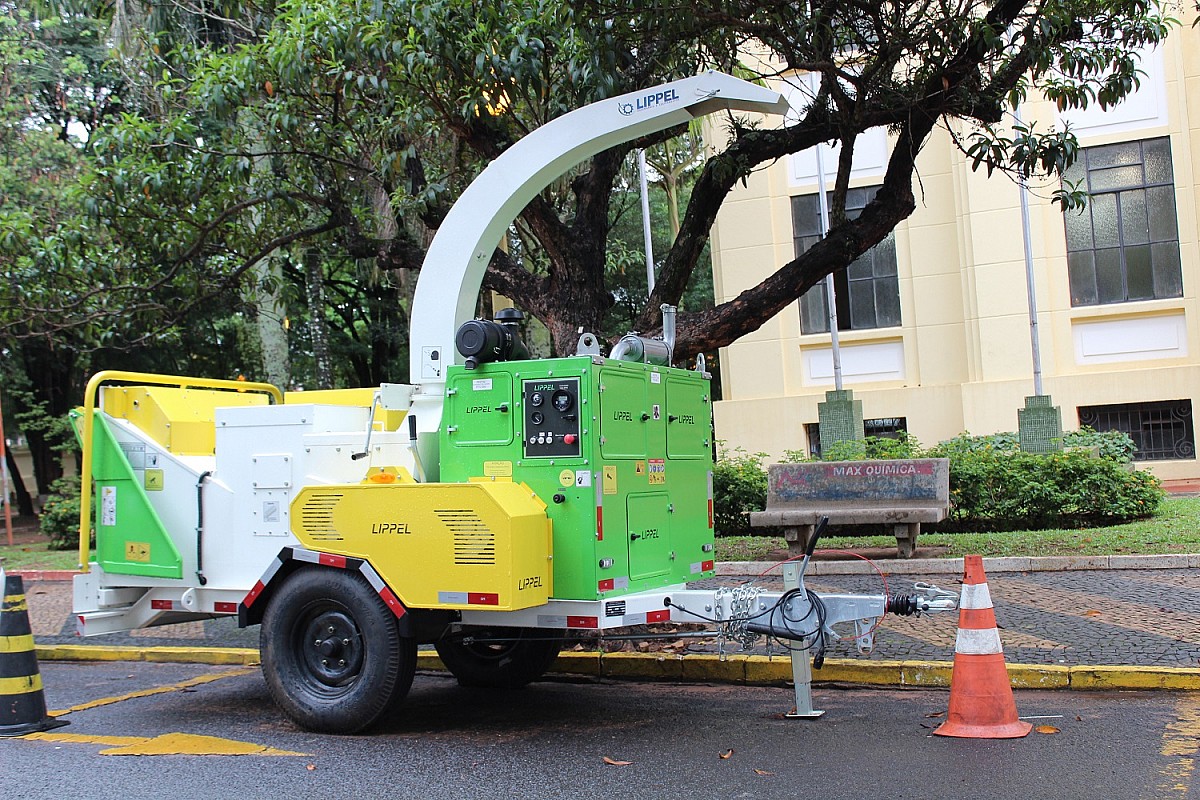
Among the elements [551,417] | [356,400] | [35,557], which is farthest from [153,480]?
[35,557]

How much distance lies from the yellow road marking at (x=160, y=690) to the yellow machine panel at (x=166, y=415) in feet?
6.43

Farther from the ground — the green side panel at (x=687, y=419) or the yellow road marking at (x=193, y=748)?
the green side panel at (x=687, y=419)

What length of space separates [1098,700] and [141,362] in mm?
24209

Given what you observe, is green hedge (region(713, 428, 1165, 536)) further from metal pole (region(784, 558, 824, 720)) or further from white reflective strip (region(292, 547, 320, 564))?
white reflective strip (region(292, 547, 320, 564))

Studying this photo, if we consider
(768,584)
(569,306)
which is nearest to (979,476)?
(768,584)

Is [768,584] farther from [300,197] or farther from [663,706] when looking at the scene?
[300,197]

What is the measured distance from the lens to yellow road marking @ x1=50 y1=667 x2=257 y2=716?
7.67 m

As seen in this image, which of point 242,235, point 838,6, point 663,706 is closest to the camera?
point 663,706

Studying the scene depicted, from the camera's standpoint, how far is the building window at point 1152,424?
66.1ft

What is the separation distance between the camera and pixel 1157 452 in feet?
67.2

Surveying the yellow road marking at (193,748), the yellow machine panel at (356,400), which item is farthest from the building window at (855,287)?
the yellow road marking at (193,748)

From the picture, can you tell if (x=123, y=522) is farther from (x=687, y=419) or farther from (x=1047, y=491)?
(x=1047, y=491)

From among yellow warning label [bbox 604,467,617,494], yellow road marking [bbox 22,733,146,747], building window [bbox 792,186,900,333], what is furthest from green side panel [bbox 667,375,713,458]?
building window [bbox 792,186,900,333]

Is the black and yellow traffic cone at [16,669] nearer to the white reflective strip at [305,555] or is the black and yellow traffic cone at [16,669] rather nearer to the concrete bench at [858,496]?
the white reflective strip at [305,555]
